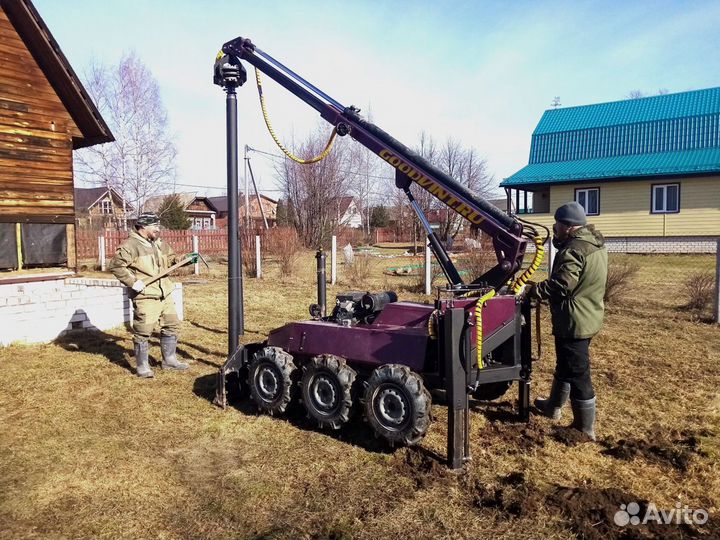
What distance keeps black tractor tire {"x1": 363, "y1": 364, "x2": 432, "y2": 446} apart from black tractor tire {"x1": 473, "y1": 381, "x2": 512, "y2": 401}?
1.39 m

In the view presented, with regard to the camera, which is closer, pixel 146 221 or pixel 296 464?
pixel 296 464

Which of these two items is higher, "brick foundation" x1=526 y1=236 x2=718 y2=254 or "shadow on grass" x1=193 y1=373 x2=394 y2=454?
"brick foundation" x1=526 y1=236 x2=718 y2=254

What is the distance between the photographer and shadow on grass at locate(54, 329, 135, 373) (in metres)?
7.19

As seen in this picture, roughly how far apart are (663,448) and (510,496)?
147cm

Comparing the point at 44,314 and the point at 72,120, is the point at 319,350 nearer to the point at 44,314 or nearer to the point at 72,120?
the point at 44,314

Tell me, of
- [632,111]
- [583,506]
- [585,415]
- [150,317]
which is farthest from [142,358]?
[632,111]

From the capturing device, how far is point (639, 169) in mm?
23047

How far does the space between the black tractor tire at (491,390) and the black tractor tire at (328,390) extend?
4.80 ft

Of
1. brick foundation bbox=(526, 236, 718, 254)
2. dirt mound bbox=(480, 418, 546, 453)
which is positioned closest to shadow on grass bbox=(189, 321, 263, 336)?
dirt mound bbox=(480, 418, 546, 453)

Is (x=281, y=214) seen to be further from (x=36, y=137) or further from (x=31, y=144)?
(x=31, y=144)

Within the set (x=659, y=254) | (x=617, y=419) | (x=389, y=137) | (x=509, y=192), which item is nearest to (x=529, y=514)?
(x=617, y=419)

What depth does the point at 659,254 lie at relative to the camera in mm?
22328

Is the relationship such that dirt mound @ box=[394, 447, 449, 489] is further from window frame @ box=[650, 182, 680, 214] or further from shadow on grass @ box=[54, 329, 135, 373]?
window frame @ box=[650, 182, 680, 214]

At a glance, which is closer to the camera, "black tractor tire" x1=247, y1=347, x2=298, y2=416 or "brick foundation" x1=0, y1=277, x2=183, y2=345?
"black tractor tire" x1=247, y1=347, x2=298, y2=416
